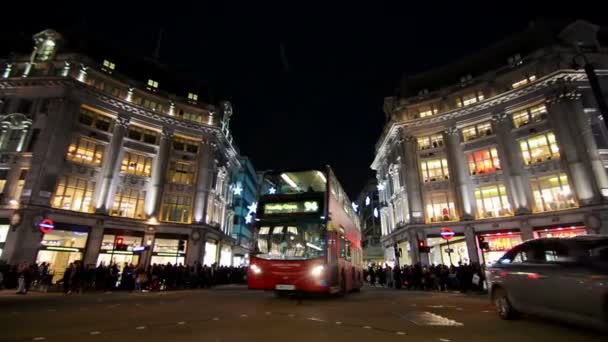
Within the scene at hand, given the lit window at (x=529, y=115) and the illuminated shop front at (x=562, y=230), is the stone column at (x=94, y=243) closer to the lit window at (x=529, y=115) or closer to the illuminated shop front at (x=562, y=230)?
the illuminated shop front at (x=562, y=230)

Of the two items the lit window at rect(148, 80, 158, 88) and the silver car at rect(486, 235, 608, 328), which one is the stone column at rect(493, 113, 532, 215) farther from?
the lit window at rect(148, 80, 158, 88)

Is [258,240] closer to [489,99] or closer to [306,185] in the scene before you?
[306,185]

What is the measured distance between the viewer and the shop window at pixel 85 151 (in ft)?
89.9

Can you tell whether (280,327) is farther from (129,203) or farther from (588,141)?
(588,141)

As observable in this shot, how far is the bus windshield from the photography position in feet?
38.5

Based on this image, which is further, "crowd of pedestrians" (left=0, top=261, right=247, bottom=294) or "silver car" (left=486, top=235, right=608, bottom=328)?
"crowd of pedestrians" (left=0, top=261, right=247, bottom=294)

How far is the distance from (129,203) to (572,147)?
3983 centimetres

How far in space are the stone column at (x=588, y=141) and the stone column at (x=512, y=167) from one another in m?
4.27

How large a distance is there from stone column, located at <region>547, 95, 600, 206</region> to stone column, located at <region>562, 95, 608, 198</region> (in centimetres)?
10

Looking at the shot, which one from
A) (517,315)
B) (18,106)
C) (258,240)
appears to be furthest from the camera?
(18,106)

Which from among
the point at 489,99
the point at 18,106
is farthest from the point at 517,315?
the point at 18,106

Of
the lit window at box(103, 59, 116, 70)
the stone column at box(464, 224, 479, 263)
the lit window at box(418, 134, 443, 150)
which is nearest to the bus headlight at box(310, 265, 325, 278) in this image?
the stone column at box(464, 224, 479, 263)

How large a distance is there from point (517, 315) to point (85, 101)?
115 ft

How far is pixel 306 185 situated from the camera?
1307 centimetres
